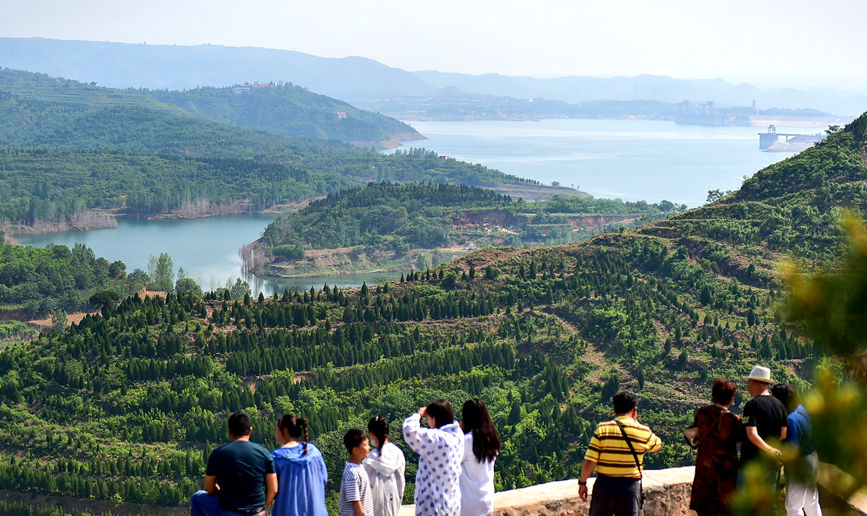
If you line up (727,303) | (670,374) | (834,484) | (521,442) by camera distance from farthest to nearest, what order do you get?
(727,303), (670,374), (521,442), (834,484)

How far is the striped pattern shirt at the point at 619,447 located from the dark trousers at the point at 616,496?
76 mm

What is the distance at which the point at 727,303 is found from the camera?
147ft

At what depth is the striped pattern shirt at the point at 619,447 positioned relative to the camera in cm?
967

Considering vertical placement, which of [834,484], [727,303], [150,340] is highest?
[834,484]

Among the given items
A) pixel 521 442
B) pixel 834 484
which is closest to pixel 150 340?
pixel 521 442

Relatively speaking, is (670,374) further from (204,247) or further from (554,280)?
(204,247)

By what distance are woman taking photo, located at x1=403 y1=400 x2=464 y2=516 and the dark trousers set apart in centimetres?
144

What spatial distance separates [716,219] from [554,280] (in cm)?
988

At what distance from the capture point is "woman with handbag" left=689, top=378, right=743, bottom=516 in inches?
379

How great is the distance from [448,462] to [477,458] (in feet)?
1.29

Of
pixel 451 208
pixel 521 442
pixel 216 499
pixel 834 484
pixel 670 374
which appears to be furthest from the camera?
pixel 451 208

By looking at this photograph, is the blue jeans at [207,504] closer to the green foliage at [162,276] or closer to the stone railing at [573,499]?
the stone railing at [573,499]

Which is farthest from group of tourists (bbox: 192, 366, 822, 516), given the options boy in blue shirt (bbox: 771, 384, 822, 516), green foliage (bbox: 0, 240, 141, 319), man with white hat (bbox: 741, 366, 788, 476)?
green foliage (bbox: 0, 240, 141, 319)

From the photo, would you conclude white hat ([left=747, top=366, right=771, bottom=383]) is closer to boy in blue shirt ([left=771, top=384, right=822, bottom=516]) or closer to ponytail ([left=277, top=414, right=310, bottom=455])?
boy in blue shirt ([left=771, top=384, right=822, bottom=516])
